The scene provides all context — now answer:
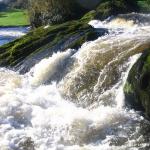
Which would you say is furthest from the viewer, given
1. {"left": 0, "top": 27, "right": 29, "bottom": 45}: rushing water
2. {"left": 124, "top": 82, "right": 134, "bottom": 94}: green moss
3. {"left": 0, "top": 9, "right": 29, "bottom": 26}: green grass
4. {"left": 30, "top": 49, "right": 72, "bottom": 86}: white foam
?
{"left": 0, "top": 9, "right": 29, "bottom": 26}: green grass

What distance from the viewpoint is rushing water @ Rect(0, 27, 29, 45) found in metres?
37.7

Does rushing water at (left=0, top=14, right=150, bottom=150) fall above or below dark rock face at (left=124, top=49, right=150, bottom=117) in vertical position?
below

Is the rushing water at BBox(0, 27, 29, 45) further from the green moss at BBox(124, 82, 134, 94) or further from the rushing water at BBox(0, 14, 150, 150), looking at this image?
the green moss at BBox(124, 82, 134, 94)

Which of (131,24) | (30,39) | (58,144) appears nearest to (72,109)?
(58,144)

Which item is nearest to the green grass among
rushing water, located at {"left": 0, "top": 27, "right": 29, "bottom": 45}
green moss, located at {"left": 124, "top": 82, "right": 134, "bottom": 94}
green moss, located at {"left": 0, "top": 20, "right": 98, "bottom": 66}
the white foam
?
rushing water, located at {"left": 0, "top": 27, "right": 29, "bottom": 45}

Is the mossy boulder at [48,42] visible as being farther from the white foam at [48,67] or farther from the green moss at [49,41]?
the white foam at [48,67]

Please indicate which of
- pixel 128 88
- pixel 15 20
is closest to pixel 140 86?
pixel 128 88

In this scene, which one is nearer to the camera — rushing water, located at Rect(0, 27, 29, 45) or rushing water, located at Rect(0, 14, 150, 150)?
rushing water, located at Rect(0, 14, 150, 150)

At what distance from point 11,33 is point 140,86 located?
27794 millimetres

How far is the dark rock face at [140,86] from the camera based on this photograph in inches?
521

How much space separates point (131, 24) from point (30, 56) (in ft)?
20.7

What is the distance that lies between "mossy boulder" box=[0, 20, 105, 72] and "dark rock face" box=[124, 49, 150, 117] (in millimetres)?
6085

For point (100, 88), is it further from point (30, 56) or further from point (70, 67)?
point (30, 56)

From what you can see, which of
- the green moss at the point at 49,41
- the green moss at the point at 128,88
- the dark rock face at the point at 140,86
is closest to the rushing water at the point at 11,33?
the green moss at the point at 49,41
